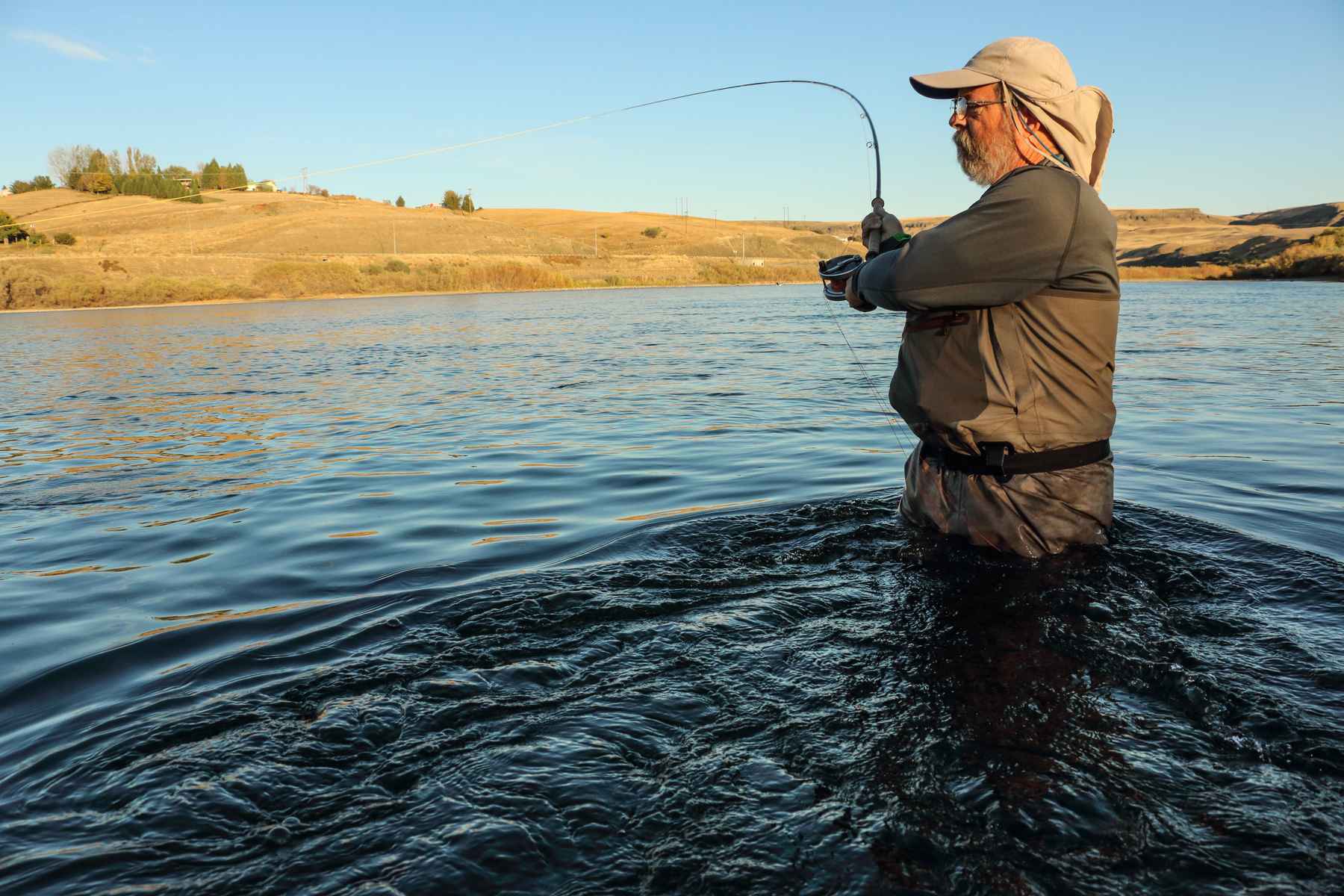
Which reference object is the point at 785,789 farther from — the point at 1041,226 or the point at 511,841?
the point at 1041,226

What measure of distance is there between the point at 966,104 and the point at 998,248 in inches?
27.5

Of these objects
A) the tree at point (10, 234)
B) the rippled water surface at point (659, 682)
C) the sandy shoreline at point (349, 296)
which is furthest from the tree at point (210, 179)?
the rippled water surface at point (659, 682)

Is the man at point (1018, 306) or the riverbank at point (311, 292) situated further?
the riverbank at point (311, 292)

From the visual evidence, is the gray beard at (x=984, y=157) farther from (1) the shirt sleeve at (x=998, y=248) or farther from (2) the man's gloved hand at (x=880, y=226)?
(2) the man's gloved hand at (x=880, y=226)

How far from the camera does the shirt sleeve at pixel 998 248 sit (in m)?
3.53

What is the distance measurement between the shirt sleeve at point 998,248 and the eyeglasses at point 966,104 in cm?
39

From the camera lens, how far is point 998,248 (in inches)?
141

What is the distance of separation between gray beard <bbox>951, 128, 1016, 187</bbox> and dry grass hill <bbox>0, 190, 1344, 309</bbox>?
48690 mm

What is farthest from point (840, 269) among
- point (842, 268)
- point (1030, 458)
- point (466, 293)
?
point (466, 293)

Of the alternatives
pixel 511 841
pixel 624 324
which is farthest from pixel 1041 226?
pixel 624 324

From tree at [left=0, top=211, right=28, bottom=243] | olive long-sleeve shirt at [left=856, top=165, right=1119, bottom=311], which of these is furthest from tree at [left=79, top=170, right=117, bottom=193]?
olive long-sleeve shirt at [left=856, top=165, right=1119, bottom=311]

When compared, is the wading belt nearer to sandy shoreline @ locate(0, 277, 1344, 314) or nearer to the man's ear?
the man's ear

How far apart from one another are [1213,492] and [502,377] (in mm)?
11819

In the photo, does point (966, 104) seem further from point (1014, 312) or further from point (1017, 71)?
point (1014, 312)
